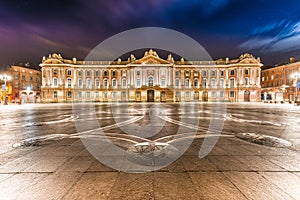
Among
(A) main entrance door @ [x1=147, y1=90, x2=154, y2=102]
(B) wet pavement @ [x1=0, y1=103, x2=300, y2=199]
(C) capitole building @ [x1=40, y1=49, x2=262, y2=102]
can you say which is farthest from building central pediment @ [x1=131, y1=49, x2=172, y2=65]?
(B) wet pavement @ [x1=0, y1=103, x2=300, y2=199]

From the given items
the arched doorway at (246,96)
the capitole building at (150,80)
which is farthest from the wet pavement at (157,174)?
the arched doorway at (246,96)

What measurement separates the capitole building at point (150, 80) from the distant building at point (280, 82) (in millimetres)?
6662

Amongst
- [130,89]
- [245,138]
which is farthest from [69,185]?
[130,89]

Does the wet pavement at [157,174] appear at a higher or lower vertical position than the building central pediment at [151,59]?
lower

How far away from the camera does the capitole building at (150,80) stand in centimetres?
5391

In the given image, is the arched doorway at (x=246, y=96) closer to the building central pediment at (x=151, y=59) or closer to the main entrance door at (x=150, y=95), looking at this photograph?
the building central pediment at (x=151, y=59)

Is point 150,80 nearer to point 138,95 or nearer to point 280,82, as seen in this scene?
point 138,95

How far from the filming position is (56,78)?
5422 centimetres

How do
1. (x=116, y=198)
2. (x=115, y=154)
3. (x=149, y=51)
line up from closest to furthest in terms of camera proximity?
(x=116, y=198) → (x=115, y=154) → (x=149, y=51)

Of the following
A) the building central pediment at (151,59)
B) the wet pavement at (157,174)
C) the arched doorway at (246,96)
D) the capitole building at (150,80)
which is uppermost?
the building central pediment at (151,59)

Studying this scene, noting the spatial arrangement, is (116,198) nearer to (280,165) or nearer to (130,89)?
(280,165)

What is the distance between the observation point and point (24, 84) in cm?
5575

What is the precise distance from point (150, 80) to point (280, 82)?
43.7 meters

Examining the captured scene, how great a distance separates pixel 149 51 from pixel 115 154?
52255 millimetres
